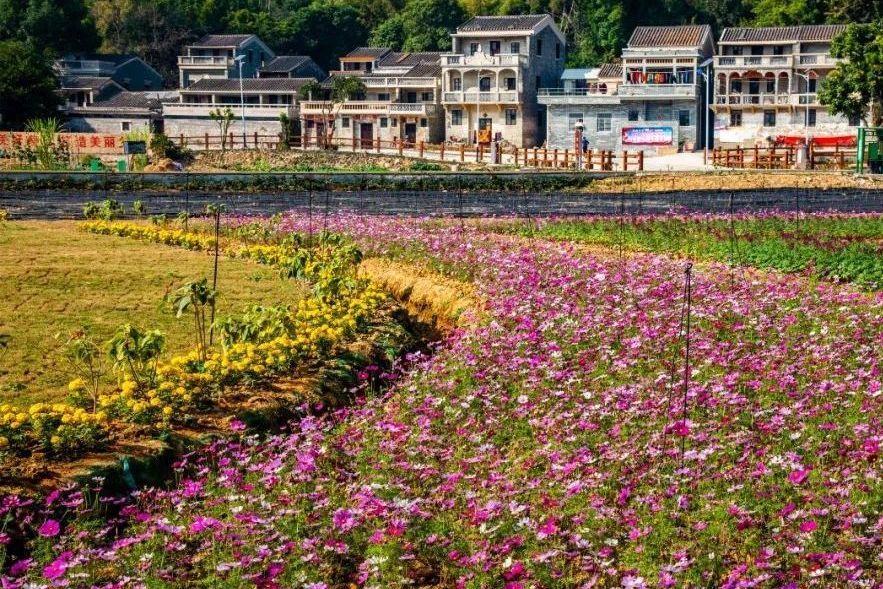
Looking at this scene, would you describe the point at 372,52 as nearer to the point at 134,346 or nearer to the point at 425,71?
the point at 425,71

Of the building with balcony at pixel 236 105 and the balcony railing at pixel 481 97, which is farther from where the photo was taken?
the building with balcony at pixel 236 105

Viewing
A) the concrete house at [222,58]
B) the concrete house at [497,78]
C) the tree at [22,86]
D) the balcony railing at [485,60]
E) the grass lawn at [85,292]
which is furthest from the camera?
the concrete house at [222,58]

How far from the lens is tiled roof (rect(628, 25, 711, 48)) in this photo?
3029 inches

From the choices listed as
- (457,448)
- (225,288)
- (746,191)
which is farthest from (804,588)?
(746,191)

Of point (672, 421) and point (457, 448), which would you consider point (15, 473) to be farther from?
point (672, 421)

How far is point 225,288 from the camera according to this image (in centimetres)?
2306

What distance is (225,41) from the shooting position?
96.8 m

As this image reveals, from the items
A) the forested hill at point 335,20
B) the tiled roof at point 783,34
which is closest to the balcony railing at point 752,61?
the tiled roof at point 783,34

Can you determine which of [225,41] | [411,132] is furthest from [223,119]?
[225,41]

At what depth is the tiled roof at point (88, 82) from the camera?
300ft

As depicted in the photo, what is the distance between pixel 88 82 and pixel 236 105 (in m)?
11.3

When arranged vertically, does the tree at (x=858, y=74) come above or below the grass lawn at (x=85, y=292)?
above

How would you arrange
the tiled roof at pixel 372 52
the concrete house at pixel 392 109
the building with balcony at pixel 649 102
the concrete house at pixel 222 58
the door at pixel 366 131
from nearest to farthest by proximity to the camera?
the building with balcony at pixel 649 102 < the concrete house at pixel 392 109 < the door at pixel 366 131 < the tiled roof at pixel 372 52 < the concrete house at pixel 222 58

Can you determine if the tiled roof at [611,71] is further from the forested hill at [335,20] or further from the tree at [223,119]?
the tree at [223,119]
